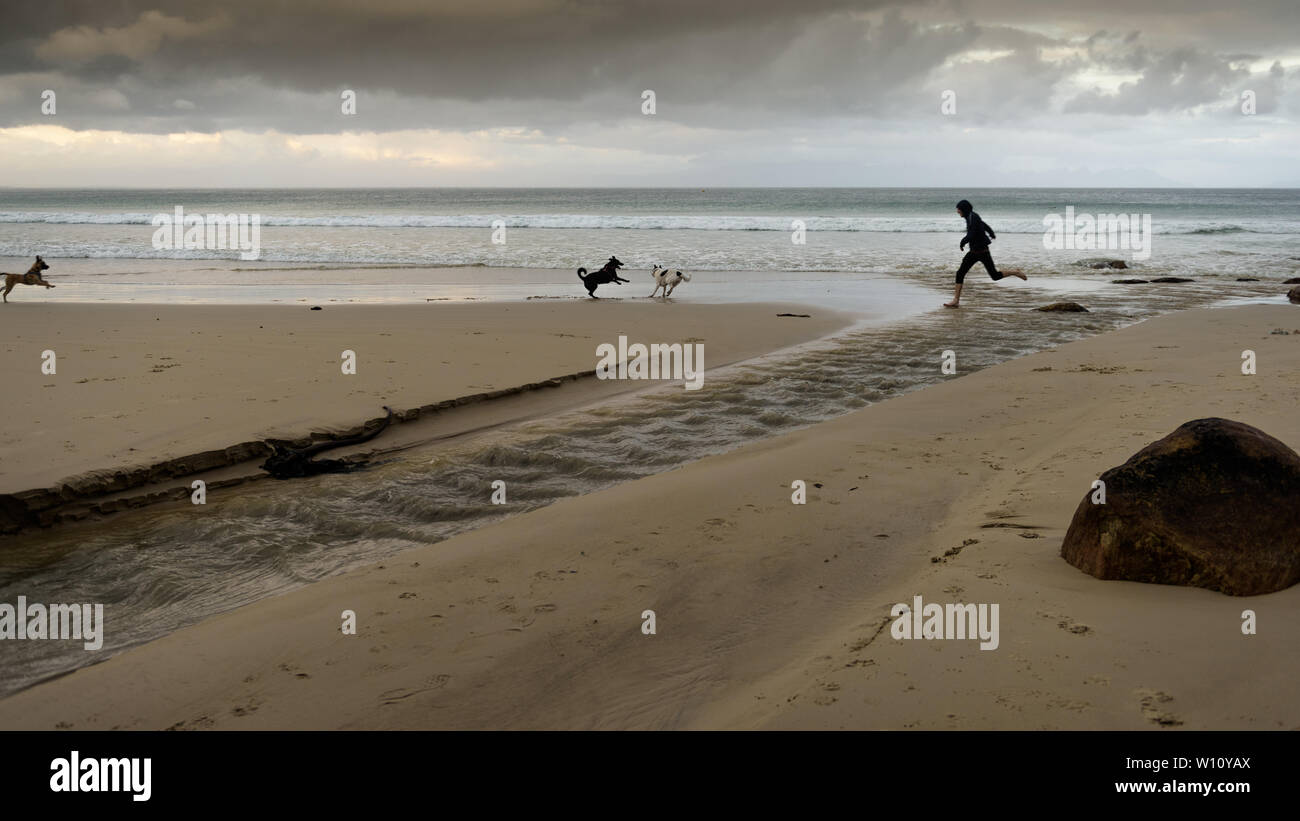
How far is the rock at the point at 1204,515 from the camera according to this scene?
320 centimetres

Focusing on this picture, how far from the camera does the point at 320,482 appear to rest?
18.1 ft

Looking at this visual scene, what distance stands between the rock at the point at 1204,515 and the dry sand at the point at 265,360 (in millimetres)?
5026

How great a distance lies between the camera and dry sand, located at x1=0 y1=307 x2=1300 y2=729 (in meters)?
2.71

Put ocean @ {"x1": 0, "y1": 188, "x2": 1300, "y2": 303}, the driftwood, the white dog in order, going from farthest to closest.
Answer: ocean @ {"x1": 0, "y1": 188, "x2": 1300, "y2": 303} → the white dog → the driftwood

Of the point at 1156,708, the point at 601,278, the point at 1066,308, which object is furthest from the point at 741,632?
the point at 601,278

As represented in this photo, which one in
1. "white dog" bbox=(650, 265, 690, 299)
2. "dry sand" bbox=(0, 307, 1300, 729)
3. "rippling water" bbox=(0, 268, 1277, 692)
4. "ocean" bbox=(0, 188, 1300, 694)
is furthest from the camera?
"white dog" bbox=(650, 265, 690, 299)

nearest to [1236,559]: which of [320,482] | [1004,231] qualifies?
[320,482]

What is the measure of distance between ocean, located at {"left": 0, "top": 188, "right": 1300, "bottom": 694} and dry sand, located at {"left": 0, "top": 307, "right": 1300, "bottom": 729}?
1.55ft

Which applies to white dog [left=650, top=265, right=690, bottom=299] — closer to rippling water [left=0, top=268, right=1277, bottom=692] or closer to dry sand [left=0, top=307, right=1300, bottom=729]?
rippling water [left=0, top=268, right=1277, bottom=692]

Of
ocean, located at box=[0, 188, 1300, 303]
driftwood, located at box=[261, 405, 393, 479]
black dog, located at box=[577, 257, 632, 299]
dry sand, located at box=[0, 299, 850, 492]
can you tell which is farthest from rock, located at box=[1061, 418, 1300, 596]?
ocean, located at box=[0, 188, 1300, 303]
